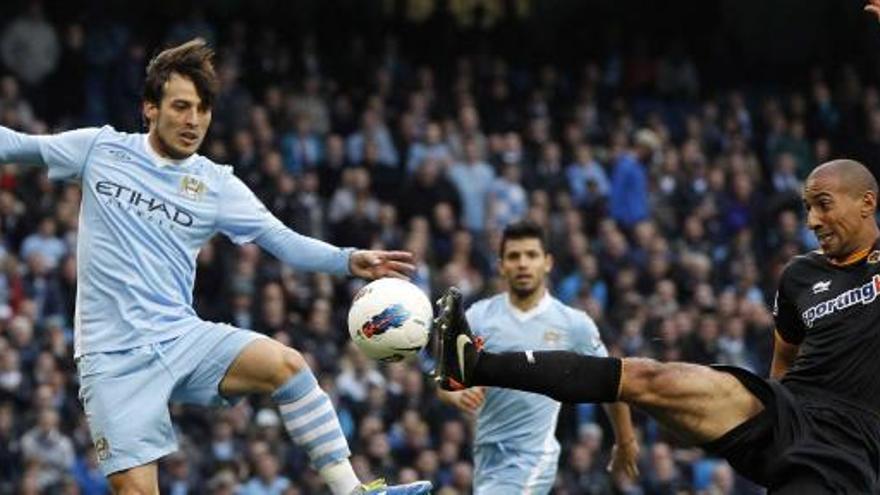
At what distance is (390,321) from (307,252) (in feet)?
2.13

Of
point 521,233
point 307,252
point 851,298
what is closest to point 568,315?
point 521,233

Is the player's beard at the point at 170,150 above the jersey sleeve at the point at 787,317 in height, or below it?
above

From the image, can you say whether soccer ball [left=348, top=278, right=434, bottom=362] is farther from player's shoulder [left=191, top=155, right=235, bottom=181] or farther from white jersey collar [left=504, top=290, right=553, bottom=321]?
white jersey collar [left=504, top=290, right=553, bottom=321]

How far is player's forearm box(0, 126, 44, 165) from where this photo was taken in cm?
1016

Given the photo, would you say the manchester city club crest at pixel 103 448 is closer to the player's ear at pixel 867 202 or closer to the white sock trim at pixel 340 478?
the white sock trim at pixel 340 478

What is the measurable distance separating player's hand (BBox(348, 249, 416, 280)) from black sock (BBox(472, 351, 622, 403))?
71 cm

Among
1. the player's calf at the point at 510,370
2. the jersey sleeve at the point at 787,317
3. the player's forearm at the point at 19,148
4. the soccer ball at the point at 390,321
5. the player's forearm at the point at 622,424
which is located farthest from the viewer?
the player's forearm at the point at 622,424

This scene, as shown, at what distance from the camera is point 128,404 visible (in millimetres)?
10289

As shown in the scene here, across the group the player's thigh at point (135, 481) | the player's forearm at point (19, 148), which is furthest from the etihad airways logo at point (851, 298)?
the player's forearm at point (19, 148)

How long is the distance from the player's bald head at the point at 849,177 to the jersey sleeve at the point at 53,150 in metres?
3.60

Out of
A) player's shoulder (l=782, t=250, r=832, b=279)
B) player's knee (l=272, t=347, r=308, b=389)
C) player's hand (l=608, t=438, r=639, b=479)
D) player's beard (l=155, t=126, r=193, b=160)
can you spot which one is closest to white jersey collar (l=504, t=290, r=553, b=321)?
player's hand (l=608, t=438, r=639, b=479)

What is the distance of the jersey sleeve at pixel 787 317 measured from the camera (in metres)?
10.7

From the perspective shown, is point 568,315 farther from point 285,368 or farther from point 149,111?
point 149,111

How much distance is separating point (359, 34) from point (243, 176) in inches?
223
